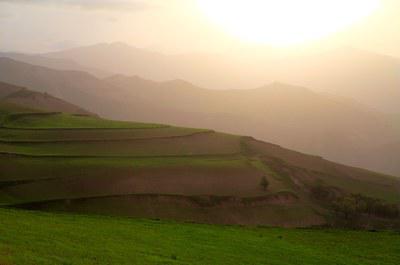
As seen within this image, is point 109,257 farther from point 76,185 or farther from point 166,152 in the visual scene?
point 166,152

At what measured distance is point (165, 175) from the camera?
5784 centimetres

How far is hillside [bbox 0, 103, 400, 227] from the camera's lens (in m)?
50.0

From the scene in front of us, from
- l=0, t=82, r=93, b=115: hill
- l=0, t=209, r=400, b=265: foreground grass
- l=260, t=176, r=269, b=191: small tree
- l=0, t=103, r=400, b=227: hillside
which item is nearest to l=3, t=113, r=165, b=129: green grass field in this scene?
l=0, t=103, r=400, b=227: hillside

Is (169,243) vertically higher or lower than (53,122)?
lower

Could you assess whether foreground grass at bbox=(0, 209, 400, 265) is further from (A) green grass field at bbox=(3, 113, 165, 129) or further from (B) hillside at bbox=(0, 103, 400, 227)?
(A) green grass field at bbox=(3, 113, 165, 129)

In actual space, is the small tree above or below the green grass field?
below

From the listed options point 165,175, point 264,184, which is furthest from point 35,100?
point 264,184

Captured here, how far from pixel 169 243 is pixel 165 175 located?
29309mm

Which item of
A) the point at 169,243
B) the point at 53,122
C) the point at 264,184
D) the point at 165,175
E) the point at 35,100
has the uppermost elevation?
the point at 35,100

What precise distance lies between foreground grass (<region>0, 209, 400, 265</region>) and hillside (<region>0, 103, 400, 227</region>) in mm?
13844

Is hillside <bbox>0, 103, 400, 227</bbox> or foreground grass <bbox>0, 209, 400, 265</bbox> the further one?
hillside <bbox>0, 103, 400, 227</bbox>

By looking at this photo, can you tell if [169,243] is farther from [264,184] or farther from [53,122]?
[53,122]

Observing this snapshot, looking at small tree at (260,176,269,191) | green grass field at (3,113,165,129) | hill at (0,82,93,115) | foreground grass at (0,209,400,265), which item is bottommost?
foreground grass at (0,209,400,265)

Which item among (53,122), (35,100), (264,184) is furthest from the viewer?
(35,100)
